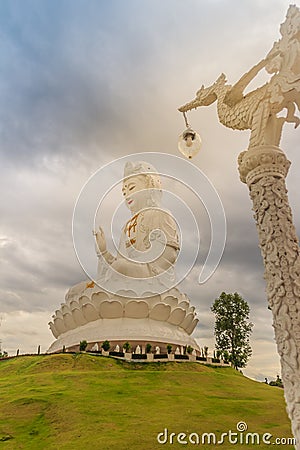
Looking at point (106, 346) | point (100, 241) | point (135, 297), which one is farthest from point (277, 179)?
point (100, 241)

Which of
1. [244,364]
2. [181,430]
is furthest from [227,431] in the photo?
[244,364]

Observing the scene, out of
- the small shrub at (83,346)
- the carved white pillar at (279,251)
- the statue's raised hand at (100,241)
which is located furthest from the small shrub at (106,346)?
the carved white pillar at (279,251)

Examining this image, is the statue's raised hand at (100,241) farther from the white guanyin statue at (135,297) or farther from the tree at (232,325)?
the tree at (232,325)

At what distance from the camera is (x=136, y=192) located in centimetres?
2164

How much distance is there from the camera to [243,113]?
20.5 ft

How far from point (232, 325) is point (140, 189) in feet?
36.4

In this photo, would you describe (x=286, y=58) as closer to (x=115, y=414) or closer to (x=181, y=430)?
(x=181, y=430)

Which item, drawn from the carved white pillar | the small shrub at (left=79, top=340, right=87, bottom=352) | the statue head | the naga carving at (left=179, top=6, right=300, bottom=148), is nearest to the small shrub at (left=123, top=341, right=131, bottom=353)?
the small shrub at (left=79, top=340, right=87, bottom=352)

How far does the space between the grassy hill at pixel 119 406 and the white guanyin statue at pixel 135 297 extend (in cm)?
338

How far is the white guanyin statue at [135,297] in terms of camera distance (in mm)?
17297

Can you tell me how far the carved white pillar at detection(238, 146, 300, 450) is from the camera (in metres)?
4.68

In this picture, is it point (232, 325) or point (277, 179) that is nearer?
point (277, 179)

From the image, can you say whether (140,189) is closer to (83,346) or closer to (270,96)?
(83,346)

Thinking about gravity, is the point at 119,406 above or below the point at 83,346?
Result: below
